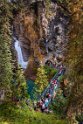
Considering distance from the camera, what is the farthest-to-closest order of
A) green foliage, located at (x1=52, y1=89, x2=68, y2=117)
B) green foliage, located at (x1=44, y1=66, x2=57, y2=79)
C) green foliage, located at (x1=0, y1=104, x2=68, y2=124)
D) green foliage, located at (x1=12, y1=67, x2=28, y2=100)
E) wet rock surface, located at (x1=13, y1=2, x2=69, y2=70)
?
green foliage, located at (x1=44, y1=66, x2=57, y2=79) → wet rock surface, located at (x1=13, y1=2, x2=69, y2=70) → green foliage, located at (x1=52, y1=89, x2=68, y2=117) → green foliage, located at (x1=12, y1=67, x2=28, y2=100) → green foliage, located at (x1=0, y1=104, x2=68, y2=124)

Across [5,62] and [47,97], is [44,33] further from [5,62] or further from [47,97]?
[5,62]

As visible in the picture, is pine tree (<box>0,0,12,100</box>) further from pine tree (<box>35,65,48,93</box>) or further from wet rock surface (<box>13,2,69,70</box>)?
wet rock surface (<box>13,2,69,70</box>)

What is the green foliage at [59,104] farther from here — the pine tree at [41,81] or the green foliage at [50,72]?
the green foliage at [50,72]

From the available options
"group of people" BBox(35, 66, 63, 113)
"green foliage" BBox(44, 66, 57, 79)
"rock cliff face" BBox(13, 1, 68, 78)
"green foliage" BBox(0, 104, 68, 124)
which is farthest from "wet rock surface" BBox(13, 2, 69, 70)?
"green foliage" BBox(0, 104, 68, 124)

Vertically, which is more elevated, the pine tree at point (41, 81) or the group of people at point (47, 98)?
the pine tree at point (41, 81)

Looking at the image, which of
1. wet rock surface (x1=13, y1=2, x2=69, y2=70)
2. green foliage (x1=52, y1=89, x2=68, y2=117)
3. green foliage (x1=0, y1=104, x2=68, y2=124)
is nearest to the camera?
green foliage (x1=0, y1=104, x2=68, y2=124)

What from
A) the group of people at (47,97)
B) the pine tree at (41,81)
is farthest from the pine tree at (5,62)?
the pine tree at (41,81)

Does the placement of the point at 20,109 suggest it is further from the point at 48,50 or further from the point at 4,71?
the point at 48,50

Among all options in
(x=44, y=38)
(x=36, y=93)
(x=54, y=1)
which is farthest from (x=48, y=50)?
(x=36, y=93)
